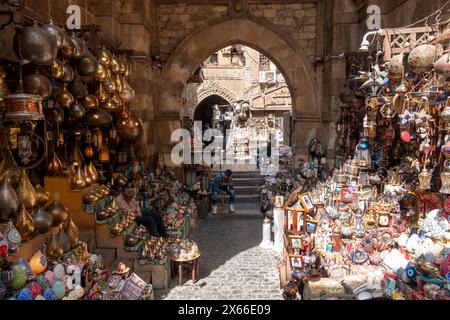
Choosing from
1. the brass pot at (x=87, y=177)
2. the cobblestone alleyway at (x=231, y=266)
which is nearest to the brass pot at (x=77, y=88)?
the brass pot at (x=87, y=177)

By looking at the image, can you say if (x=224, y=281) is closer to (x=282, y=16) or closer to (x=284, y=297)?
(x=284, y=297)

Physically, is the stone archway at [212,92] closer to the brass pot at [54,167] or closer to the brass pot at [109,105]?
the brass pot at [109,105]

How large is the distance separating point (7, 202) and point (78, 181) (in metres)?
1.60

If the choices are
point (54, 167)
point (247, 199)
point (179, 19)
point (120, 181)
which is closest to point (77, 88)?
point (54, 167)

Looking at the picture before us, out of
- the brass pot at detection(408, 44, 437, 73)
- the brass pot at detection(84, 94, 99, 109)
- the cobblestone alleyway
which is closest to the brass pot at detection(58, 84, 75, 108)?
the brass pot at detection(84, 94, 99, 109)

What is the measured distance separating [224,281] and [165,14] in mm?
Answer: 6220

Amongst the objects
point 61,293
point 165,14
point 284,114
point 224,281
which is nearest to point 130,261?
point 224,281

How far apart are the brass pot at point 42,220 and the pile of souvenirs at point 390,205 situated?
8.81ft

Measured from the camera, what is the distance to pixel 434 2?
4.96 m

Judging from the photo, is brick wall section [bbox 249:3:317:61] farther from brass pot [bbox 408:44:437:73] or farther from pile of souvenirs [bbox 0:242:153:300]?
pile of souvenirs [bbox 0:242:153:300]

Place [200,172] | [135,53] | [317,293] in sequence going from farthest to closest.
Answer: [200,172], [135,53], [317,293]

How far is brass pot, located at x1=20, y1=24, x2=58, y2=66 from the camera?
333 cm

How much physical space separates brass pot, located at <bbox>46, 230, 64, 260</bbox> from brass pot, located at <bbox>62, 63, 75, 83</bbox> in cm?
173

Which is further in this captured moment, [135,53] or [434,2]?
[135,53]
